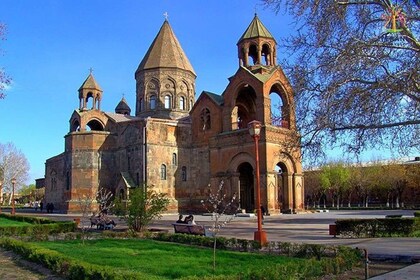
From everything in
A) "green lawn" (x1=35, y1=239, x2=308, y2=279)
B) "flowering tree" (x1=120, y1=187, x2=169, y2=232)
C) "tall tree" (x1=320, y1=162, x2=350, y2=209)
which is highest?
"tall tree" (x1=320, y1=162, x2=350, y2=209)

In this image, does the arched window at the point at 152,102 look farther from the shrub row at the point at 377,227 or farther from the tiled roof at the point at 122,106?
the shrub row at the point at 377,227

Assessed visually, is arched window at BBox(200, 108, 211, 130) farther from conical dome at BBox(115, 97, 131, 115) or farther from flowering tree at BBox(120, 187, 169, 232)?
flowering tree at BBox(120, 187, 169, 232)

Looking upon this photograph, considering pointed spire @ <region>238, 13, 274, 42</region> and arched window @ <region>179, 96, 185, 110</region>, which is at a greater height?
pointed spire @ <region>238, 13, 274, 42</region>

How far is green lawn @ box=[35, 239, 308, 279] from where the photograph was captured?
9.83 metres

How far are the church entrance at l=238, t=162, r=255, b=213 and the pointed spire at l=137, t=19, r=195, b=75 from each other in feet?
47.9

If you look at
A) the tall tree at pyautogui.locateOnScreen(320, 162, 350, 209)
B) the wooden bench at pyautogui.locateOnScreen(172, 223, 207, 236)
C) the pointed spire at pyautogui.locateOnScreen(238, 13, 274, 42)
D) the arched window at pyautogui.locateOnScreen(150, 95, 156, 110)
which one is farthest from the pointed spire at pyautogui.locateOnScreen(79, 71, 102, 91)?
the tall tree at pyautogui.locateOnScreen(320, 162, 350, 209)

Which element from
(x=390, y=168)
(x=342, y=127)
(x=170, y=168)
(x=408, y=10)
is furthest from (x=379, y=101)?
(x=390, y=168)

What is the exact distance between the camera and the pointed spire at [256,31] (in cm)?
3819

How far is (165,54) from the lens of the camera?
4788 cm

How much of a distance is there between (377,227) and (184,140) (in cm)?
2613

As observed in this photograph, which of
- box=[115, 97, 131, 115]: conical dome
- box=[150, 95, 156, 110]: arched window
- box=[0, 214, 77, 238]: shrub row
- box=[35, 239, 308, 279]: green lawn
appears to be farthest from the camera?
box=[115, 97, 131, 115]: conical dome

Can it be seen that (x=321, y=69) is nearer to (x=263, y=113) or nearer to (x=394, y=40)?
(x=394, y=40)

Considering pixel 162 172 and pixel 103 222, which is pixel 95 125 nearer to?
pixel 162 172

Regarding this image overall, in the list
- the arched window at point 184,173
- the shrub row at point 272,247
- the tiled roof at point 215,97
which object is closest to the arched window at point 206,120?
the tiled roof at point 215,97
